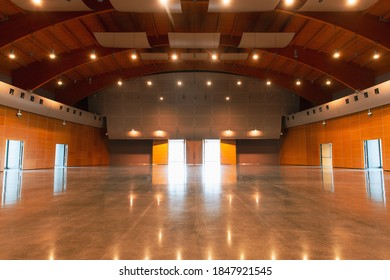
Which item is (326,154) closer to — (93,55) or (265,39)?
(265,39)

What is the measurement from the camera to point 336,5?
40.5ft

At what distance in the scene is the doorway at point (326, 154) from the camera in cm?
2492

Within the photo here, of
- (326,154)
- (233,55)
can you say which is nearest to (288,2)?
(233,55)

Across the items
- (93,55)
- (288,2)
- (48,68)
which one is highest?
(93,55)

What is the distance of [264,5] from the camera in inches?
488

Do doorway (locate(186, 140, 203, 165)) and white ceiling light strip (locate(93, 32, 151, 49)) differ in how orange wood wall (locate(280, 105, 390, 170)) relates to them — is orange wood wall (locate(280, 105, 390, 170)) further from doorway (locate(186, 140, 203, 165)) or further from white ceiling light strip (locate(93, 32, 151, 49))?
white ceiling light strip (locate(93, 32, 151, 49))

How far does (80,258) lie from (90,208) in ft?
7.59

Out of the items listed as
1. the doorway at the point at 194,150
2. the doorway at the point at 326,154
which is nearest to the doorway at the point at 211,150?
the doorway at the point at 194,150

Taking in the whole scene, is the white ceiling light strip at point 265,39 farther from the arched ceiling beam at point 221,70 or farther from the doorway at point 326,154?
the doorway at point 326,154

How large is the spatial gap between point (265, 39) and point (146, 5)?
912cm

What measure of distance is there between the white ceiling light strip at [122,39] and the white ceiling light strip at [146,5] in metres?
3.22

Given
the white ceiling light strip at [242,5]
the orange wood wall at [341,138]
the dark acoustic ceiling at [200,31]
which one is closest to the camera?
the white ceiling light strip at [242,5]

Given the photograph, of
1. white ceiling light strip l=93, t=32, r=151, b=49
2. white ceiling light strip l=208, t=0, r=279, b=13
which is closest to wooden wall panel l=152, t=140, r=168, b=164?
white ceiling light strip l=93, t=32, r=151, b=49

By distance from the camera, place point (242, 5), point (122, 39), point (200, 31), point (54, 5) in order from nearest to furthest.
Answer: point (242, 5) → point (54, 5) → point (122, 39) → point (200, 31)
